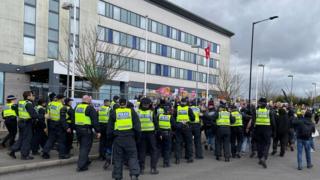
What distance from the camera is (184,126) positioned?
11594mm

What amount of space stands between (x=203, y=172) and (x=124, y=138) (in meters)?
2.70

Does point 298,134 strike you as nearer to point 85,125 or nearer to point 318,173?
point 318,173

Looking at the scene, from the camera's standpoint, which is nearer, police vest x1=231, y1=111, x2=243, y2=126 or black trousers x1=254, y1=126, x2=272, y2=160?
black trousers x1=254, y1=126, x2=272, y2=160

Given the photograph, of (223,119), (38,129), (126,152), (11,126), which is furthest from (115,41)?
(126,152)

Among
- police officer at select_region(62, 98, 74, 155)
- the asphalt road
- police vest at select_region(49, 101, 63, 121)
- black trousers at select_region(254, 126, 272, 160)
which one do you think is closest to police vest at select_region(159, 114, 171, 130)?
the asphalt road

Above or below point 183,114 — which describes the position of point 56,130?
below

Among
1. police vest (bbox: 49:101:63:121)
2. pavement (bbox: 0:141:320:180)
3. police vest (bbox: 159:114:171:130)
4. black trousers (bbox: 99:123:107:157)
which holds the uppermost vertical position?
police vest (bbox: 49:101:63:121)

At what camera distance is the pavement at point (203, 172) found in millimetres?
9188

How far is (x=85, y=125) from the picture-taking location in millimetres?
9633

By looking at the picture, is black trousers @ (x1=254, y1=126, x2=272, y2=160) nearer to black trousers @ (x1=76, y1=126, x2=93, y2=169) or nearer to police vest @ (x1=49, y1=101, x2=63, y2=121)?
black trousers @ (x1=76, y1=126, x2=93, y2=169)

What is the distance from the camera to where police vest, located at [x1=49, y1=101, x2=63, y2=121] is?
1102 cm

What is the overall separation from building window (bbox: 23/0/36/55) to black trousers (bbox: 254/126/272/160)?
27364mm

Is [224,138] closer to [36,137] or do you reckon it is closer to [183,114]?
[183,114]

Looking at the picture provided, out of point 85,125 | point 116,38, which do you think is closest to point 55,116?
point 85,125
